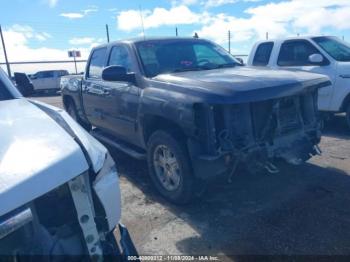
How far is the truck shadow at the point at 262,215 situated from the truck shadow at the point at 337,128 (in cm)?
217

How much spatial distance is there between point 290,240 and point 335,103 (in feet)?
14.5

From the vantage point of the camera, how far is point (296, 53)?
24.0 feet

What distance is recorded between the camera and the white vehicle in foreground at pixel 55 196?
1.51m

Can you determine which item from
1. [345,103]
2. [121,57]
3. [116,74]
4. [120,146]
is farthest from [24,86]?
[345,103]

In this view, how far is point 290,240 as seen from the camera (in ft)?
10.3

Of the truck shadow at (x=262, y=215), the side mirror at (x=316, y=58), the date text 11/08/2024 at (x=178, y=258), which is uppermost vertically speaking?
the side mirror at (x=316, y=58)

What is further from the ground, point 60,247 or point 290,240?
point 60,247

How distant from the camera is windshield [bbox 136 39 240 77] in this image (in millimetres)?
4492

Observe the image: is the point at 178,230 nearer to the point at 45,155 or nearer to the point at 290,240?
the point at 290,240

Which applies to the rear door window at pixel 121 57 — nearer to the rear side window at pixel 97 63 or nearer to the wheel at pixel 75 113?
the rear side window at pixel 97 63

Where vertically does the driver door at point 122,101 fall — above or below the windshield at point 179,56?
below

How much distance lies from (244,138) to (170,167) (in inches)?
37.5

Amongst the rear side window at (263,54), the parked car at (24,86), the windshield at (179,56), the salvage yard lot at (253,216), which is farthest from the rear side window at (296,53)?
the parked car at (24,86)

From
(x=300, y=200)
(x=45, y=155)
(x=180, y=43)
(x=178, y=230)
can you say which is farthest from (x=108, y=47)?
(x=45, y=155)
